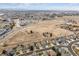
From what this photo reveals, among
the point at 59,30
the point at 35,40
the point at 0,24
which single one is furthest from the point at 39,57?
the point at 0,24

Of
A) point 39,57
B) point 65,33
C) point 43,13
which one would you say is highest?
point 43,13

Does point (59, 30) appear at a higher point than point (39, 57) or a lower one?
higher

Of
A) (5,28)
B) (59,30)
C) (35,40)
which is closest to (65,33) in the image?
(59,30)

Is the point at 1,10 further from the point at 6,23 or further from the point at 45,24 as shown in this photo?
the point at 45,24

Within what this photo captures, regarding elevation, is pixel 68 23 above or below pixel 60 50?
above

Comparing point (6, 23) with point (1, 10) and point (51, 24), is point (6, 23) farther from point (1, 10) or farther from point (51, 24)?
point (51, 24)

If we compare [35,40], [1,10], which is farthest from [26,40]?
[1,10]

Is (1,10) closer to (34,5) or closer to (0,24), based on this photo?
(0,24)

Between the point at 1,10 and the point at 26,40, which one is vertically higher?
the point at 1,10
